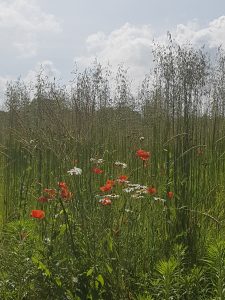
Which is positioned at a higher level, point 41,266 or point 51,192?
point 51,192

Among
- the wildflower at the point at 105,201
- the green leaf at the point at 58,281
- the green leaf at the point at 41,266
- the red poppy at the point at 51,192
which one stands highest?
the red poppy at the point at 51,192

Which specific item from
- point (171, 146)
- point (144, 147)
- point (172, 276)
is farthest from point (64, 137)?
point (144, 147)

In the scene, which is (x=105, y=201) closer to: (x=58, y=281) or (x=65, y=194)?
(x=65, y=194)

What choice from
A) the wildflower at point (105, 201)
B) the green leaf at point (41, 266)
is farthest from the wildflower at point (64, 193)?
the green leaf at point (41, 266)

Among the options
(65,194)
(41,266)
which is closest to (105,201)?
(65,194)

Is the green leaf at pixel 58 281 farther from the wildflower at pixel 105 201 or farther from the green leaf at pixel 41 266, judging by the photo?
the wildflower at pixel 105 201

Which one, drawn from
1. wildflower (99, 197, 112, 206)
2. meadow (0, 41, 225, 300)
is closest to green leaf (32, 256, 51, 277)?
meadow (0, 41, 225, 300)

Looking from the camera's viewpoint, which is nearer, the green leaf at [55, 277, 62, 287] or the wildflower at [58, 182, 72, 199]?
the green leaf at [55, 277, 62, 287]

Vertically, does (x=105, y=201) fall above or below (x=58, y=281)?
above

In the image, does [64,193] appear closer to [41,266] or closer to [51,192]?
[51,192]

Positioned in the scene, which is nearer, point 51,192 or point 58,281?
point 58,281

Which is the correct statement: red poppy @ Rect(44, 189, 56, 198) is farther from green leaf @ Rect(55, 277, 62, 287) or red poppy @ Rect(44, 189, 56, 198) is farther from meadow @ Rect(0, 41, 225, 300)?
green leaf @ Rect(55, 277, 62, 287)

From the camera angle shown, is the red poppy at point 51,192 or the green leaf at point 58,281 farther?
the red poppy at point 51,192

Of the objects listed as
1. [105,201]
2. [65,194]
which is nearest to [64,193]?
[65,194]
